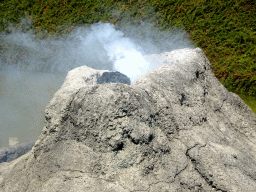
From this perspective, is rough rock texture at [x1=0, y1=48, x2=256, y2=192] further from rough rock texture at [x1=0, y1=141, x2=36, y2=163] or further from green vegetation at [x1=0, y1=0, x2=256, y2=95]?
green vegetation at [x1=0, y1=0, x2=256, y2=95]

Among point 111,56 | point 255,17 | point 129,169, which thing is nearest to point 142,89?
point 129,169

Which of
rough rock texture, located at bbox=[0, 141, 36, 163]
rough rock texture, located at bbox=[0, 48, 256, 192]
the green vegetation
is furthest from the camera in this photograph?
the green vegetation

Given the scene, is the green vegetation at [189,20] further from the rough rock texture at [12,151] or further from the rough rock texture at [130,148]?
the rough rock texture at [12,151]

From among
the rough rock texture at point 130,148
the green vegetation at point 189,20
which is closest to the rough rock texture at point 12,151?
the rough rock texture at point 130,148

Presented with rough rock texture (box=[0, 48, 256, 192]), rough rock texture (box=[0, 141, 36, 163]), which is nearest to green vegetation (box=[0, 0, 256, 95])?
rough rock texture (box=[0, 48, 256, 192])

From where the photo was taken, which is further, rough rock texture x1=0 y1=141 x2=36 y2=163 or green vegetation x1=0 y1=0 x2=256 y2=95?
green vegetation x1=0 y1=0 x2=256 y2=95

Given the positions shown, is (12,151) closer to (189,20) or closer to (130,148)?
(130,148)

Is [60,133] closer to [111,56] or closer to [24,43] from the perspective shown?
[111,56]
